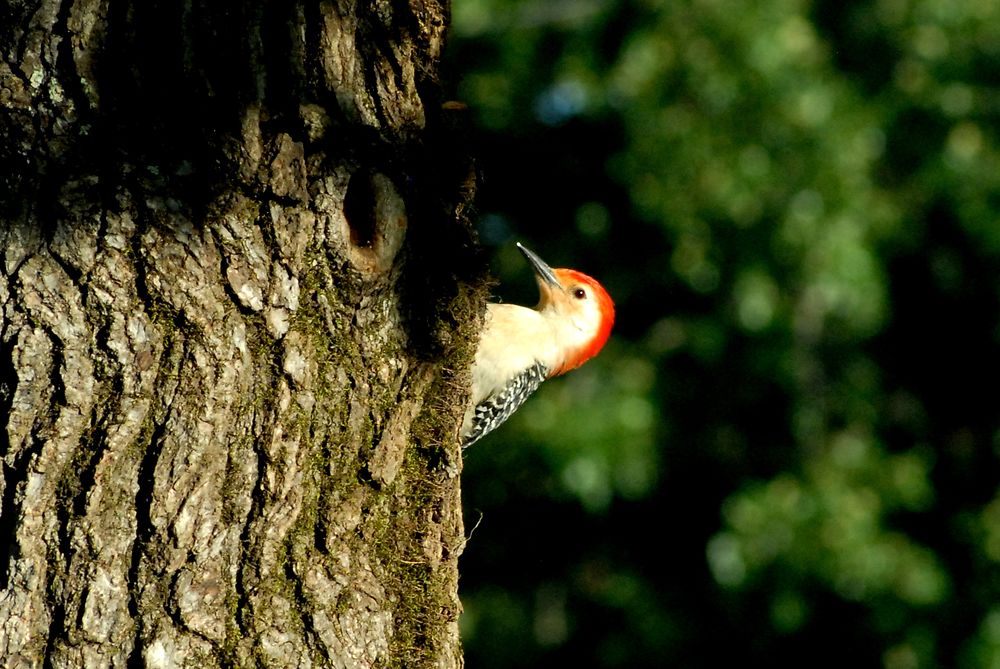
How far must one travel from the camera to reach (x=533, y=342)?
18.7ft

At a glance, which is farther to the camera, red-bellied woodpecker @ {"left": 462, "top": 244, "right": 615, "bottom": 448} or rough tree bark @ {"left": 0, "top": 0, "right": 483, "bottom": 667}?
red-bellied woodpecker @ {"left": 462, "top": 244, "right": 615, "bottom": 448}

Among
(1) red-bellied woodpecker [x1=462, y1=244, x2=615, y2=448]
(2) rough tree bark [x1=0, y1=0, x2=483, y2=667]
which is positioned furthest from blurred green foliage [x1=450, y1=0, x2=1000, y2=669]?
(2) rough tree bark [x1=0, y1=0, x2=483, y2=667]

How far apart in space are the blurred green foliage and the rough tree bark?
19.7 feet

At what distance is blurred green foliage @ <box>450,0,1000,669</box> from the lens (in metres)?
8.55

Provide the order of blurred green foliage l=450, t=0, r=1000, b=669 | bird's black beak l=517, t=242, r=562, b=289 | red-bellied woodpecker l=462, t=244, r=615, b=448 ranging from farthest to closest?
blurred green foliage l=450, t=0, r=1000, b=669 → bird's black beak l=517, t=242, r=562, b=289 → red-bellied woodpecker l=462, t=244, r=615, b=448

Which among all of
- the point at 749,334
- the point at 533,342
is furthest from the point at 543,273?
the point at 749,334

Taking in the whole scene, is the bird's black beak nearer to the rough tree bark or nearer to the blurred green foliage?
the blurred green foliage

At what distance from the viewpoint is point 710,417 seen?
1037 cm

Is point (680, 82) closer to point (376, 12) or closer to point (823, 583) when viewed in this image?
point (823, 583)

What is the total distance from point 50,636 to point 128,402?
1.51ft

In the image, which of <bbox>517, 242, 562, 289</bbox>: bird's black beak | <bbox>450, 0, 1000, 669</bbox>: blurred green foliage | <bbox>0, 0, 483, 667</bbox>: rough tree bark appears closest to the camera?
<bbox>0, 0, 483, 667</bbox>: rough tree bark

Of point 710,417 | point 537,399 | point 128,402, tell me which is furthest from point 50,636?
point 710,417

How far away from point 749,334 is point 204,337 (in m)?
7.31

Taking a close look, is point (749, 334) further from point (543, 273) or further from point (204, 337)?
point (204, 337)
